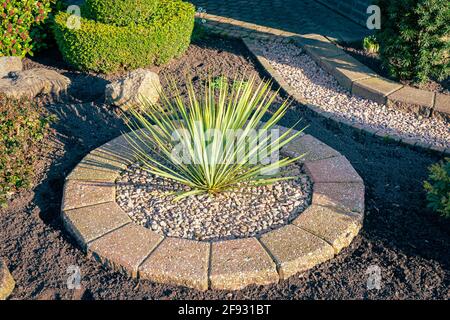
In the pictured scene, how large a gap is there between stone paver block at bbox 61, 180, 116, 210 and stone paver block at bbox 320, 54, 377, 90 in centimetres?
301

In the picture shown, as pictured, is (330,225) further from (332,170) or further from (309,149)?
(309,149)

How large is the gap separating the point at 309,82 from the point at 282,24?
190 centimetres

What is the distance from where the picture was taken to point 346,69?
617cm

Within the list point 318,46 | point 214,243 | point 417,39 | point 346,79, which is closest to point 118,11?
point 318,46

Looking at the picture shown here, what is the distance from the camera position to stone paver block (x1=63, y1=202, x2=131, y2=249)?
150 inches

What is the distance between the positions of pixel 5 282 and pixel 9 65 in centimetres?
339

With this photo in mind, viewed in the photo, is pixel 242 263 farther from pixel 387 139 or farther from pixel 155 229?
pixel 387 139

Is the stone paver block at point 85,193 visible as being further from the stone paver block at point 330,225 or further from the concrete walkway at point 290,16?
the concrete walkway at point 290,16

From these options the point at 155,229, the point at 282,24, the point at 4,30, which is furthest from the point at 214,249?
the point at 282,24

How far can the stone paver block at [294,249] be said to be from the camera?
11.8ft

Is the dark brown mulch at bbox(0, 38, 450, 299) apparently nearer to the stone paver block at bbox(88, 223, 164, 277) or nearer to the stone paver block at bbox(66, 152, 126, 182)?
the stone paver block at bbox(88, 223, 164, 277)

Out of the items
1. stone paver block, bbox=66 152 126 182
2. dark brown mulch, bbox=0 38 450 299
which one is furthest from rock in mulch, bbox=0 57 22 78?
stone paver block, bbox=66 152 126 182
